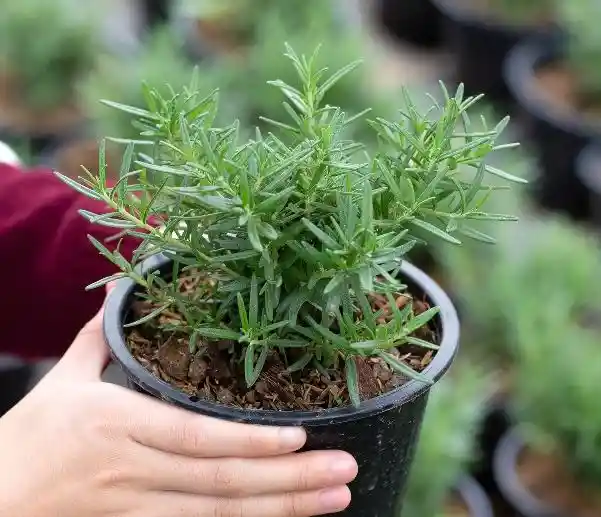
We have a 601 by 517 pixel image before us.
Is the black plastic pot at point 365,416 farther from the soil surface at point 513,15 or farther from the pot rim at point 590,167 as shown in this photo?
the soil surface at point 513,15

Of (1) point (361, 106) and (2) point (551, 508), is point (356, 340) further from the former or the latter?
(1) point (361, 106)

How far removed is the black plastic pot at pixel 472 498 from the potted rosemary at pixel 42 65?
4.63 ft

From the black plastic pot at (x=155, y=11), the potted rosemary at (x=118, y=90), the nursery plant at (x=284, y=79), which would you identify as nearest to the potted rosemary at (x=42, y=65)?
the potted rosemary at (x=118, y=90)

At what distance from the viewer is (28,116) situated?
248cm

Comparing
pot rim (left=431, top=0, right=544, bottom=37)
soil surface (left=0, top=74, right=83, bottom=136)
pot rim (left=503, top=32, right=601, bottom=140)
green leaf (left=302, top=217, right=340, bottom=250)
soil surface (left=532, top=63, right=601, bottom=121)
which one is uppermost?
green leaf (left=302, top=217, right=340, bottom=250)

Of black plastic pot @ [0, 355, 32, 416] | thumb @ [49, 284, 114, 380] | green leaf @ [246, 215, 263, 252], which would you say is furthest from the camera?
black plastic pot @ [0, 355, 32, 416]

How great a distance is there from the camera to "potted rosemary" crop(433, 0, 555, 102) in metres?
2.82

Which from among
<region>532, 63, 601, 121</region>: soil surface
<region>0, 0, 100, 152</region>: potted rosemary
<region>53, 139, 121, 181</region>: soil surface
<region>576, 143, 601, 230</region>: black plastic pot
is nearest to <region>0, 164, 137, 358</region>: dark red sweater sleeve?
<region>53, 139, 121, 181</region>: soil surface

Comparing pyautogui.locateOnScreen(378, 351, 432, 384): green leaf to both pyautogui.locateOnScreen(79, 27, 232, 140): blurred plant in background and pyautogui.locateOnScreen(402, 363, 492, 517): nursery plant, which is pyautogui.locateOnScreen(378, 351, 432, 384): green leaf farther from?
pyautogui.locateOnScreen(79, 27, 232, 140): blurred plant in background

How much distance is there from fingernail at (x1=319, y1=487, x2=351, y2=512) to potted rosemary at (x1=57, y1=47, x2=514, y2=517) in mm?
31

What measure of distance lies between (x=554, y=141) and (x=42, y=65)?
4.47 ft

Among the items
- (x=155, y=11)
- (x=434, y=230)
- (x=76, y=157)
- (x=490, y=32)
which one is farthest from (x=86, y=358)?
(x=155, y=11)

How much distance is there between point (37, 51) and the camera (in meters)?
2.38

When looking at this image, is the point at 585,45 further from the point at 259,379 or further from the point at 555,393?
the point at 259,379
